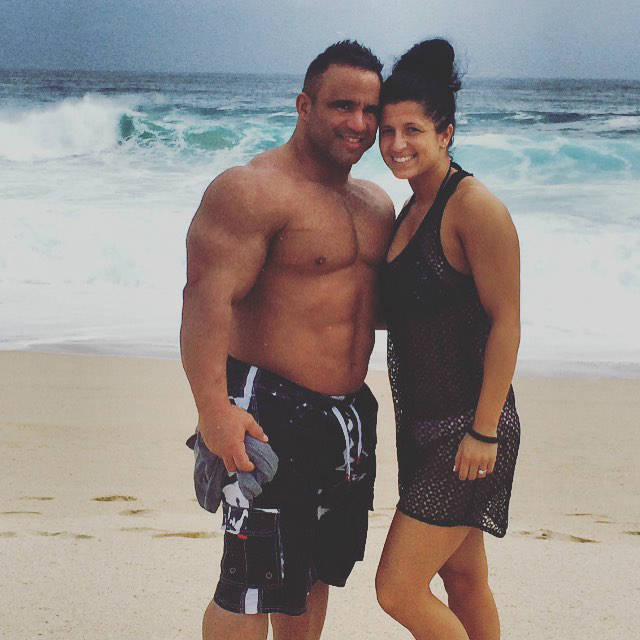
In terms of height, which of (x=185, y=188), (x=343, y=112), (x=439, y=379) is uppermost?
(x=343, y=112)

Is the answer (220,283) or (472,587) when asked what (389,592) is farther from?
(220,283)

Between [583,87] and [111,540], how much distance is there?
21.6m

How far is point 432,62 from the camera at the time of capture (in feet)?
7.89

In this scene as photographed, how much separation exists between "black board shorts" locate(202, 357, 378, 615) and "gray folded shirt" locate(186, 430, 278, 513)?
0.03 metres

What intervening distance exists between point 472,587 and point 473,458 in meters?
0.46

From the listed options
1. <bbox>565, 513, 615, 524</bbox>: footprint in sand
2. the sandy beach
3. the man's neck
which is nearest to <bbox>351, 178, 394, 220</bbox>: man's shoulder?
the man's neck

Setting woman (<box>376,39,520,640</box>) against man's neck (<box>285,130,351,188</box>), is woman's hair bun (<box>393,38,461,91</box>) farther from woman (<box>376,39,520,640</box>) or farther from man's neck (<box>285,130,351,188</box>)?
man's neck (<box>285,130,351,188</box>)

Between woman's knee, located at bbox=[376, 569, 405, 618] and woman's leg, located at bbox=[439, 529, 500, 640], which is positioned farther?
woman's leg, located at bbox=[439, 529, 500, 640]

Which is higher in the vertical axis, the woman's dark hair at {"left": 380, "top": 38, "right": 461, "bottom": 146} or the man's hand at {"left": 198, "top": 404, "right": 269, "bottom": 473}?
the woman's dark hair at {"left": 380, "top": 38, "right": 461, "bottom": 146}

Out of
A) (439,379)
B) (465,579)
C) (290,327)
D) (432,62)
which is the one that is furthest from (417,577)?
(432,62)

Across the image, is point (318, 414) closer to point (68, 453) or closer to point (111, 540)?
point (111, 540)

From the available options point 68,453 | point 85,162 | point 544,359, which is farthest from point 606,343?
point 85,162

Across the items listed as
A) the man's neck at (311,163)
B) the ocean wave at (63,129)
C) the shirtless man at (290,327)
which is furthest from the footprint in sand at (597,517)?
the ocean wave at (63,129)

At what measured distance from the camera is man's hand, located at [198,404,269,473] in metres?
2.42
